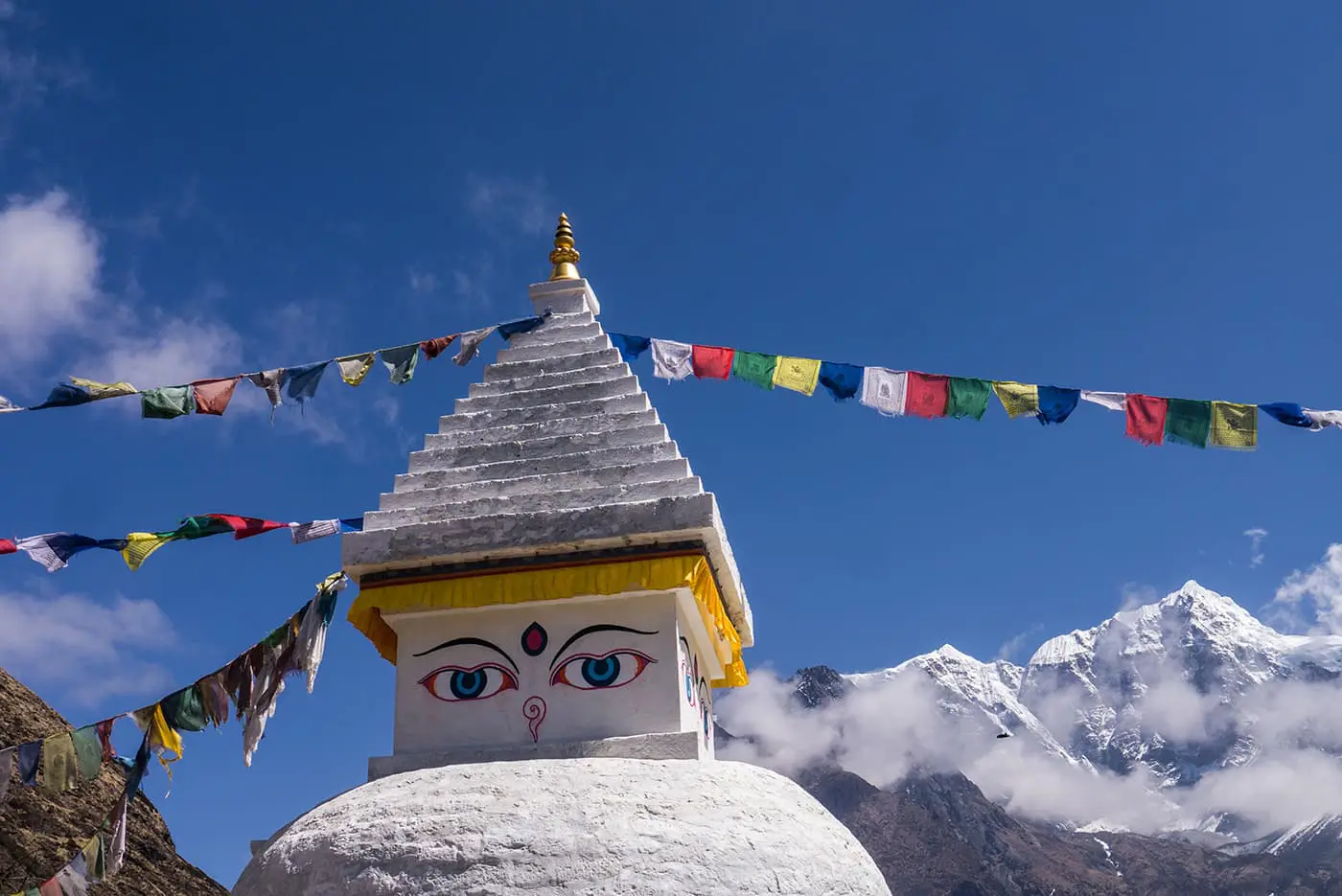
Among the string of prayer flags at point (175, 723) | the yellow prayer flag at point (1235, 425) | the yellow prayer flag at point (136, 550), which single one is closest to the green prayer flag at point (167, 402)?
the yellow prayer flag at point (136, 550)

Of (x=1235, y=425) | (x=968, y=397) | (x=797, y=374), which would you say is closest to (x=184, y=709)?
(x=797, y=374)

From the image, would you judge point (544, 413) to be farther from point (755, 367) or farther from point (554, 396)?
point (755, 367)

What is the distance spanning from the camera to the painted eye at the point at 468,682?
685cm

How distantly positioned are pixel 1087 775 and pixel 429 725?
17450 centimetres

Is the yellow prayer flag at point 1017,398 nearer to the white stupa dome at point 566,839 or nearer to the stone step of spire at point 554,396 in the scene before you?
the stone step of spire at point 554,396

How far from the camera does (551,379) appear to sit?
25.1 feet

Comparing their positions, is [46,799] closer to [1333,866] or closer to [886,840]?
[886,840]

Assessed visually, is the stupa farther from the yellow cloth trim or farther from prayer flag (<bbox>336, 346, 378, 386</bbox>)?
prayer flag (<bbox>336, 346, 378, 386</bbox>)

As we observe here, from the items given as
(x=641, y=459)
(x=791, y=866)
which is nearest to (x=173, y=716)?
(x=641, y=459)

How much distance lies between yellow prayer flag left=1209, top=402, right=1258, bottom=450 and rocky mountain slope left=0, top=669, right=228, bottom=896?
7997mm

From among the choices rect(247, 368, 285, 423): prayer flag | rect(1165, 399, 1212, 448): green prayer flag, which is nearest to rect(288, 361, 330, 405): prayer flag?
rect(247, 368, 285, 423): prayer flag

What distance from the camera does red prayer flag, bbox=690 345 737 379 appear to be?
8648 mm

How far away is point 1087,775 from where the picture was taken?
16838cm

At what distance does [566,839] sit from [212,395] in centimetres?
419
